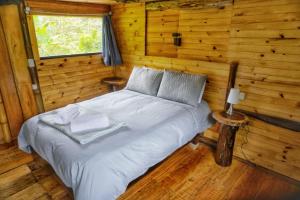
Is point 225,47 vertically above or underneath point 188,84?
above

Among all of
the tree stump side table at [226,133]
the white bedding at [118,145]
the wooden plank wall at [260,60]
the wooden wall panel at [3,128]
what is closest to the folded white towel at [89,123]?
the white bedding at [118,145]

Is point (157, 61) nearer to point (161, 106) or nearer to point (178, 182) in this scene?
point (161, 106)

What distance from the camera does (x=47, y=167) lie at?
7.30 ft

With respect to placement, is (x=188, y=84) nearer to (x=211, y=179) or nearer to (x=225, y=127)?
(x=225, y=127)

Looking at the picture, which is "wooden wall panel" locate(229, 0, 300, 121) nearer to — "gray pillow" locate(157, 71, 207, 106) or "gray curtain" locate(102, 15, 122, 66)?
"gray pillow" locate(157, 71, 207, 106)

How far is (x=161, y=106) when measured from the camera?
7.83ft

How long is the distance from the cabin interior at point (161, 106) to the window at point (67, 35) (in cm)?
2

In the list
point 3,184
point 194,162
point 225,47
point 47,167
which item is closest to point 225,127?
point 194,162

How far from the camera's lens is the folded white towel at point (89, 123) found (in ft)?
5.76

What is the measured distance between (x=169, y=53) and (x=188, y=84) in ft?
2.33

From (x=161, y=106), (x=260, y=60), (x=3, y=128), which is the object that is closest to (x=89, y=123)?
(x=161, y=106)

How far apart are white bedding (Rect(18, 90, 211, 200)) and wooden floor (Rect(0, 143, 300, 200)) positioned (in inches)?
12.6

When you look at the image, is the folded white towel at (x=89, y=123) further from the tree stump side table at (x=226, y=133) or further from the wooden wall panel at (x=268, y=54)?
the wooden wall panel at (x=268, y=54)

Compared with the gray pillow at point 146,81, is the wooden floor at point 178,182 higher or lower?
lower
